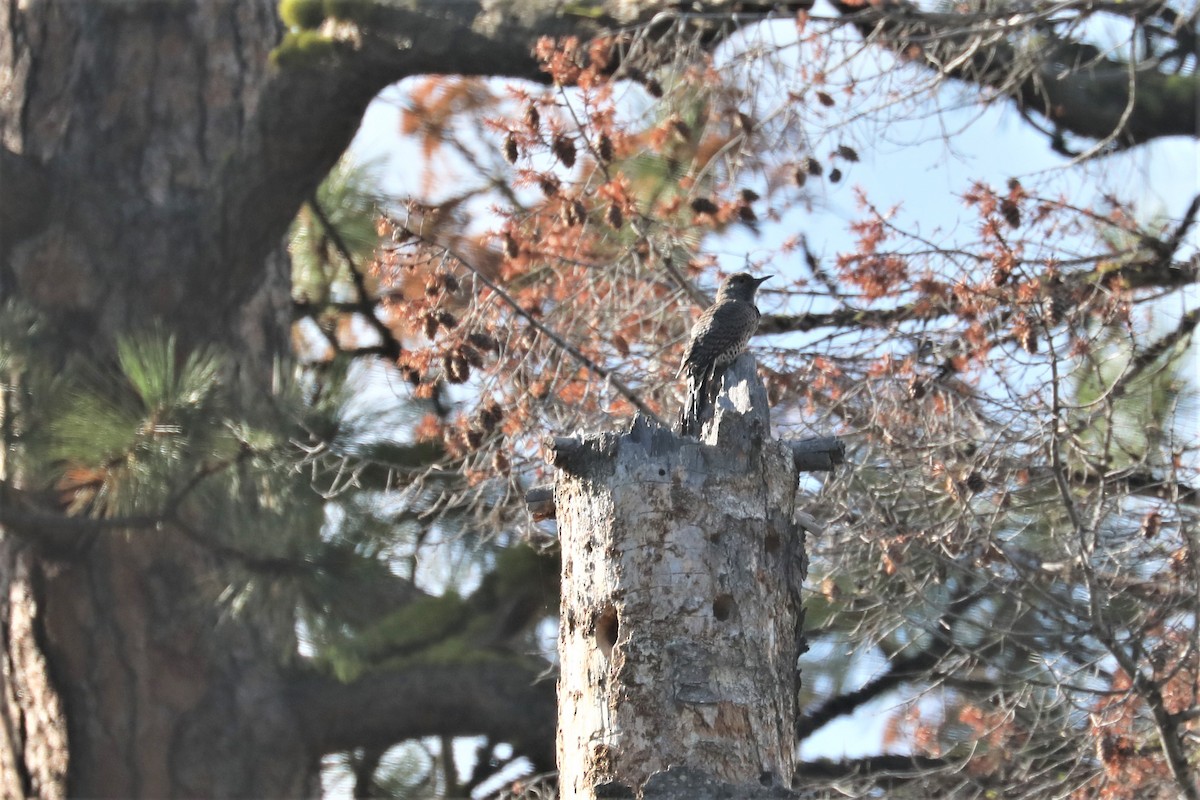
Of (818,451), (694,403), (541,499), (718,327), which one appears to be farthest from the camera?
(718,327)

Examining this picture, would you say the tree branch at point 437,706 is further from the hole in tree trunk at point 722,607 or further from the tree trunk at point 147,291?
the hole in tree trunk at point 722,607

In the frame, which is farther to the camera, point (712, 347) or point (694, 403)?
point (712, 347)

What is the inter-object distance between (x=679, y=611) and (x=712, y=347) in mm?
1424

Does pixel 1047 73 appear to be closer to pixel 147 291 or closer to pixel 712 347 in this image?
pixel 712 347

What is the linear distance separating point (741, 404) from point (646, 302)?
2.69m

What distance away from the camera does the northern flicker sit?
3.86 metres

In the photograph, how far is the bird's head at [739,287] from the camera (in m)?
5.13

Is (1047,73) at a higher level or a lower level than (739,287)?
higher

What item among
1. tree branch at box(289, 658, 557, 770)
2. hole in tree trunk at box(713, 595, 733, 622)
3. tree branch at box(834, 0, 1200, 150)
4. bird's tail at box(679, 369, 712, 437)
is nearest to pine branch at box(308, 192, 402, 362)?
tree branch at box(289, 658, 557, 770)

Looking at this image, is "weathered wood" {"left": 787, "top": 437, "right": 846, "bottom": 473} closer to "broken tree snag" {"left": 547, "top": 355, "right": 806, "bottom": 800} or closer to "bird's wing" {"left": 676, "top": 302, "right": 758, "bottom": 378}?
"broken tree snag" {"left": 547, "top": 355, "right": 806, "bottom": 800}

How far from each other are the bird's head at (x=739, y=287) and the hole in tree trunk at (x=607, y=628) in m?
2.23

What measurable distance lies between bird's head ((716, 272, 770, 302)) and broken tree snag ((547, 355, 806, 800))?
1992 millimetres

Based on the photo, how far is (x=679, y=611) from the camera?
2.97 m

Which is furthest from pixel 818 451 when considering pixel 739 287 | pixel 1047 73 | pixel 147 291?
pixel 147 291
